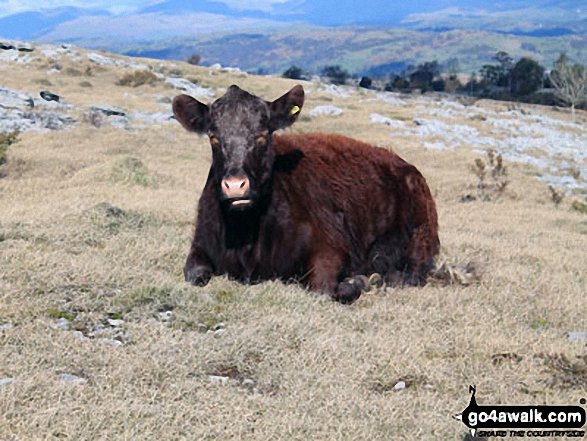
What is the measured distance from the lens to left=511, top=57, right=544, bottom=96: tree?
93.7m

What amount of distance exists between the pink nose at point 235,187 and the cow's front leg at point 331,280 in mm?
1239

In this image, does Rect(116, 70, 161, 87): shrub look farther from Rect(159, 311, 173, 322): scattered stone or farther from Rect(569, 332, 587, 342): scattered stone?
Rect(569, 332, 587, 342): scattered stone

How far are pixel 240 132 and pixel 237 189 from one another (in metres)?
0.84

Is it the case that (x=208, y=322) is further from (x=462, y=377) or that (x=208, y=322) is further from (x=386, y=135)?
(x=386, y=135)

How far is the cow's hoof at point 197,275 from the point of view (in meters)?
7.30

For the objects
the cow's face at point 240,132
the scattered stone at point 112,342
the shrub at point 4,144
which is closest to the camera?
the scattered stone at point 112,342

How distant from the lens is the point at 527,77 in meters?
102

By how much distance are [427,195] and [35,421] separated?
21.2ft

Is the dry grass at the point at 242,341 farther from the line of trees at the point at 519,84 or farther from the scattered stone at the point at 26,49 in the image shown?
the line of trees at the point at 519,84

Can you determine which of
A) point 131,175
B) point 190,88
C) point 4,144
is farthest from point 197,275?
point 190,88

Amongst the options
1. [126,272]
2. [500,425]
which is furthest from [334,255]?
[500,425]

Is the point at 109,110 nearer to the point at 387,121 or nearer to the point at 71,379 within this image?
the point at 387,121

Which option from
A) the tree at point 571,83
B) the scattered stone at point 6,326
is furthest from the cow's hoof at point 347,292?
the tree at point 571,83

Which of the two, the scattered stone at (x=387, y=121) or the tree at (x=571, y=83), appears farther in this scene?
the tree at (x=571, y=83)
